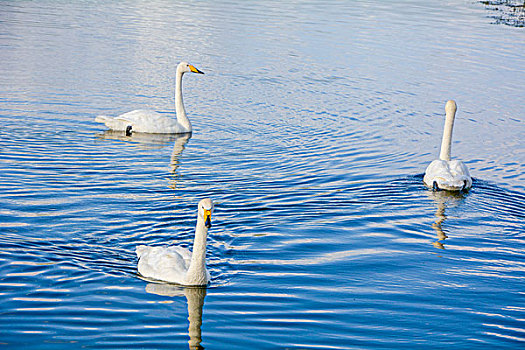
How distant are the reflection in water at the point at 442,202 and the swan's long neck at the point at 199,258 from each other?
4.15 meters

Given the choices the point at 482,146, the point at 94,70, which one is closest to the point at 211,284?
the point at 482,146

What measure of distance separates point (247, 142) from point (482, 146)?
208 inches

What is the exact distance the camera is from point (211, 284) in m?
8.92

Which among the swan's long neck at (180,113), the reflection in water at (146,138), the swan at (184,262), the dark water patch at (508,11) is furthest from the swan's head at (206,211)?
the dark water patch at (508,11)

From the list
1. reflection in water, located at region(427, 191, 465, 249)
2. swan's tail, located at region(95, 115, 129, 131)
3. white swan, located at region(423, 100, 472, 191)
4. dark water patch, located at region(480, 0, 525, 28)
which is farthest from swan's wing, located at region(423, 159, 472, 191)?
dark water patch, located at region(480, 0, 525, 28)

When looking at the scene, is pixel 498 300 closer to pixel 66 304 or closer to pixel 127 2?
pixel 66 304

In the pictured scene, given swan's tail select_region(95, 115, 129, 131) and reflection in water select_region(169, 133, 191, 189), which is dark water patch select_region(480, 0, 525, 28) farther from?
swan's tail select_region(95, 115, 129, 131)

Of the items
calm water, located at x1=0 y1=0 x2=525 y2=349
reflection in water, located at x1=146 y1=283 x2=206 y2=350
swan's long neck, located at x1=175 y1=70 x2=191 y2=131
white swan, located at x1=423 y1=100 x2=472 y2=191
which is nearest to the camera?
reflection in water, located at x1=146 y1=283 x2=206 y2=350

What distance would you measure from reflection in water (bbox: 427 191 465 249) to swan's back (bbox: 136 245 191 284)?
13.9 ft

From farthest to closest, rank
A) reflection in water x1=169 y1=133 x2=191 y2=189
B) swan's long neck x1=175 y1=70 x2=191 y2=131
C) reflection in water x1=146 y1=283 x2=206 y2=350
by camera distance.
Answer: swan's long neck x1=175 y1=70 x2=191 y2=131 < reflection in water x1=169 y1=133 x2=191 y2=189 < reflection in water x1=146 y1=283 x2=206 y2=350

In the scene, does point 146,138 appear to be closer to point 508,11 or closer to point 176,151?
point 176,151

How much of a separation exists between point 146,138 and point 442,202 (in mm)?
6766

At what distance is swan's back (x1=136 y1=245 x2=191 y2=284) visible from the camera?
346 inches

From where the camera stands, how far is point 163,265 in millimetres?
8797
